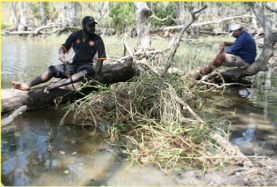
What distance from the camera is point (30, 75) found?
6.98 metres

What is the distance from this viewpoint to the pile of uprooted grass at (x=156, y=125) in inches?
124

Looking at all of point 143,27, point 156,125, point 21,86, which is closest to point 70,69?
point 21,86

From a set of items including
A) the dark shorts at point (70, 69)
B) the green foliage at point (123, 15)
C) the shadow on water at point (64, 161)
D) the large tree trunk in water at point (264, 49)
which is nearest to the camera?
the shadow on water at point (64, 161)

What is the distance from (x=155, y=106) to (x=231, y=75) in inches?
132

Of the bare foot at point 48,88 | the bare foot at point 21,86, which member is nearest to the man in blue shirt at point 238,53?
the bare foot at point 48,88

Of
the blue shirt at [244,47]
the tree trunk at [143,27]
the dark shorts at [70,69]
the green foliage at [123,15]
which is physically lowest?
the dark shorts at [70,69]

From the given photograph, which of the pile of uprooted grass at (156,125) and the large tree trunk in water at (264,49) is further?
the large tree trunk in water at (264,49)

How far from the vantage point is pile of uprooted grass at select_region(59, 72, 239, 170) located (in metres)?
3.16

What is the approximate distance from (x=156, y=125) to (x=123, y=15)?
39.3ft

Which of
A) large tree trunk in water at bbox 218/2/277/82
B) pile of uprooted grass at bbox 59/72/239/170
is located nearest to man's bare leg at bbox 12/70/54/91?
pile of uprooted grass at bbox 59/72/239/170

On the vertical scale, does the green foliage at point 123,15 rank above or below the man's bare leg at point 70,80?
above

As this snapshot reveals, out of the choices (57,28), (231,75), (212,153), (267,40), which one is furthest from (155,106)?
(57,28)

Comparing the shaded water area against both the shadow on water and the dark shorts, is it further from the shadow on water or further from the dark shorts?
the dark shorts

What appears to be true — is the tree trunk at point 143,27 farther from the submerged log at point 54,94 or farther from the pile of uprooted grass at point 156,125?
the pile of uprooted grass at point 156,125
